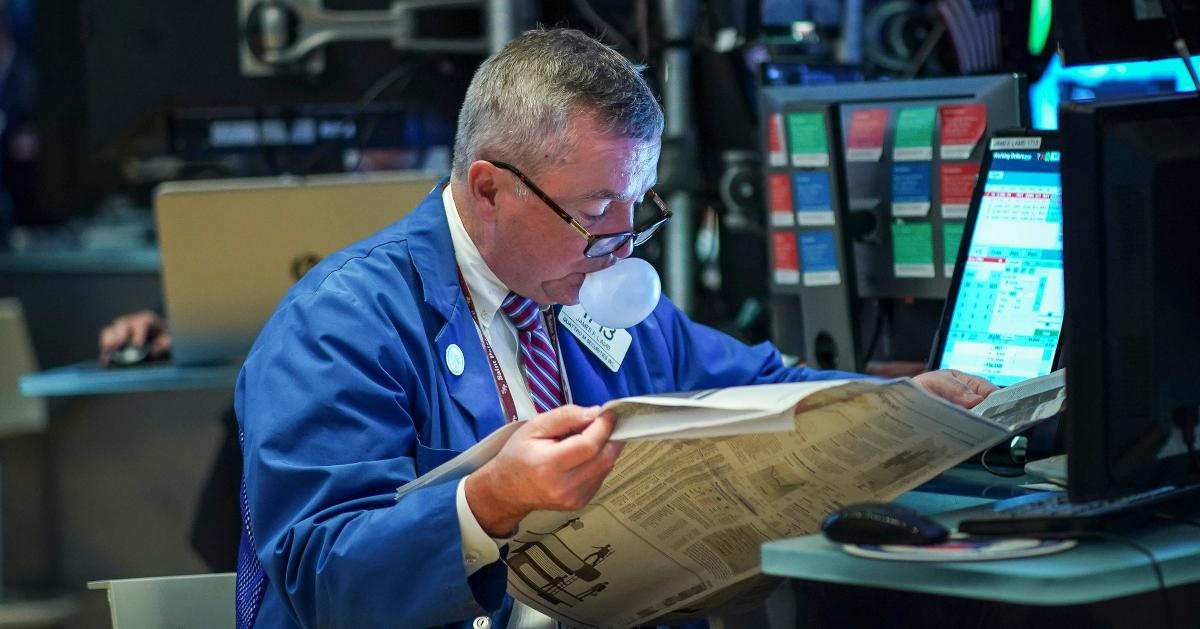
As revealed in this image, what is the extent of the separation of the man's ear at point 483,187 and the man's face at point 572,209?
0.03 ft

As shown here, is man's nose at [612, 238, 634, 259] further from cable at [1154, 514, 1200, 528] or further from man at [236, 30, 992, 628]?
cable at [1154, 514, 1200, 528]

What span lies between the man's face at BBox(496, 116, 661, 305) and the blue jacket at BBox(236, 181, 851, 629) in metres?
0.09

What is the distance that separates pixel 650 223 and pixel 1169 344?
2.31ft

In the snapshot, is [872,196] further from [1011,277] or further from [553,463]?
[553,463]

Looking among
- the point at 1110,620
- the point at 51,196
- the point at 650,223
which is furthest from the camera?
the point at 51,196

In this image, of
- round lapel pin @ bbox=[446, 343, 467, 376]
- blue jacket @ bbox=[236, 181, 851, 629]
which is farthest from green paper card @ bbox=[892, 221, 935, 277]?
round lapel pin @ bbox=[446, 343, 467, 376]

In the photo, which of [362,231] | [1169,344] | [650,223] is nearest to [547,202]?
[650,223]

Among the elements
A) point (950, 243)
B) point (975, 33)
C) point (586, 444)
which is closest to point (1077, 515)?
point (586, 444)

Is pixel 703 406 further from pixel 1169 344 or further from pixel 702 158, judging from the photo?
pixel 702 158

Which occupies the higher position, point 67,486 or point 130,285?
point 130,285

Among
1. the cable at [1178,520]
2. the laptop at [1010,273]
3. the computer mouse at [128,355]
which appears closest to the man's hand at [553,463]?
the cable at [1178,520]

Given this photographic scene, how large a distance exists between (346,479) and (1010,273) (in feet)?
3.40

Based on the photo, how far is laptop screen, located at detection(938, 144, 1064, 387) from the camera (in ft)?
6.82

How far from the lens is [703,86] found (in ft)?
12.0
